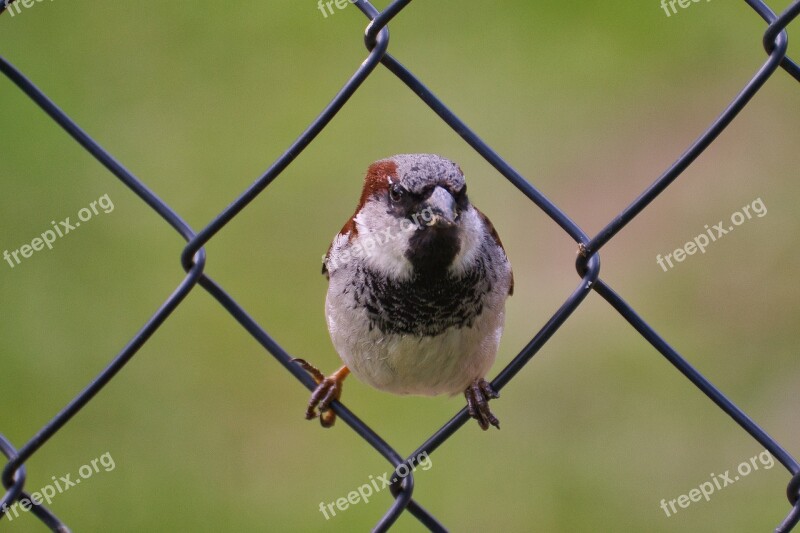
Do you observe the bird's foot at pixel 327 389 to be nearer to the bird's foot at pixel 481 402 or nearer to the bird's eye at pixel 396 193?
the bird's foot at pixel 481 402

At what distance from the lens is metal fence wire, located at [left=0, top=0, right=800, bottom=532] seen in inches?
66.2

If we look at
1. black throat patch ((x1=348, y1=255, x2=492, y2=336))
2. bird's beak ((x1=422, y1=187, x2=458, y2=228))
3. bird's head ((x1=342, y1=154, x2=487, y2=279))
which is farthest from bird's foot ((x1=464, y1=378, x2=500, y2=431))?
bird's beak ((x1=422, y1=187, x2=458, y2=228))

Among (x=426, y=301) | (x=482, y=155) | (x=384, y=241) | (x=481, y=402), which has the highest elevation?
(x=482, y=155)

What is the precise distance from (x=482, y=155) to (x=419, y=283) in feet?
1.62

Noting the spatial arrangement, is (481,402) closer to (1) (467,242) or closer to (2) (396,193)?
(1) (467,242)

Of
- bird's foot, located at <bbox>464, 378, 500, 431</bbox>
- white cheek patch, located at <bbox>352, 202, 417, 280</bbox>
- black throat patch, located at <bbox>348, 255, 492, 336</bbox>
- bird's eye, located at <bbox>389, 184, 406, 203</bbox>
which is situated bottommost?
bird's foot, located at <bbox>464, 378, 500, 431</bbox>

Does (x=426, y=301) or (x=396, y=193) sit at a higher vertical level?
(x=396, y=193)

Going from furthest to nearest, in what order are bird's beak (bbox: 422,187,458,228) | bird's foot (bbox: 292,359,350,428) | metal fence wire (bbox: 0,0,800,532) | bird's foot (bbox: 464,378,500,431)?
bird's foot (bbox: 292,359,350,428) → bird's foot (bbox: 464,378,500,431) → bird's beak (bbox: 422,187,458,228) → metal fence wire (bbox: 0,0,800,532)

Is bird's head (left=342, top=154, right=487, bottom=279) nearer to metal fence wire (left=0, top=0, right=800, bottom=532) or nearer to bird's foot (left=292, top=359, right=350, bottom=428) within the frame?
metal fence wire (left=0, top=0, right=800, bottom=532)

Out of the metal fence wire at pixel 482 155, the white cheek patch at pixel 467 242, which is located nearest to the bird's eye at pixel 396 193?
the white cheek patch at pixel 467 242

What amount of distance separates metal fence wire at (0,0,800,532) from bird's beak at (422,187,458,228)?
0.25 meters

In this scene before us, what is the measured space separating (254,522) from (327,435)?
17.3 inches

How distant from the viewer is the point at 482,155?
5.86 feet

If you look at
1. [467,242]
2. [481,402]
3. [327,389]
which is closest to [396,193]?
[467,242]
